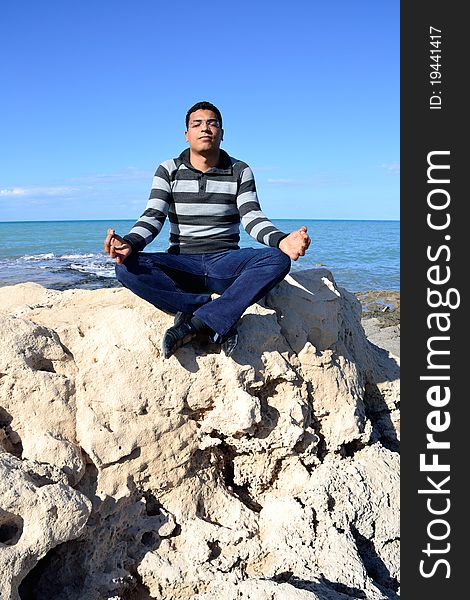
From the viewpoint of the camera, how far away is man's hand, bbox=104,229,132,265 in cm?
300

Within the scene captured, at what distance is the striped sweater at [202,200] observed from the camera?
3.62m

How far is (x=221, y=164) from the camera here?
3.68 meters

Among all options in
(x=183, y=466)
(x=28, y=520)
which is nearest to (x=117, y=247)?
(x=183, y=466)

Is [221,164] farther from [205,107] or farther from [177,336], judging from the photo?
[177,336]

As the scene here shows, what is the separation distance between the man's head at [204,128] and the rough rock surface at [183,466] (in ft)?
3.44

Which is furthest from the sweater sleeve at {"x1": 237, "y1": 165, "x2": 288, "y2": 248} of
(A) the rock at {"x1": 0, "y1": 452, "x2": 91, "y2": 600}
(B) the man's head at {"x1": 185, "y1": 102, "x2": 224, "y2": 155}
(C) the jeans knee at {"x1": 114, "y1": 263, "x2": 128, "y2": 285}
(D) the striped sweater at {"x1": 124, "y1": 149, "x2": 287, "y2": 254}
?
(A) the rock at {"x1": 0, "y1": 452, "x2": 91, "y2": 600}

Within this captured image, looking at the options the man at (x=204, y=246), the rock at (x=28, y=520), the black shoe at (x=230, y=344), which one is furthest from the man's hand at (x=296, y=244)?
the rock at (x=28, y=520)

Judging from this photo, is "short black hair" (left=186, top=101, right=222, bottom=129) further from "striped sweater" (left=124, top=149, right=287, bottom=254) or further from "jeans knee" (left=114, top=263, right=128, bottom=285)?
"jeans knee" (left=114, top=263, right=128, bottom=285)

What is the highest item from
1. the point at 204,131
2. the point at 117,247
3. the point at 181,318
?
the point at 204,131

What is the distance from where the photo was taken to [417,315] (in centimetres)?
289

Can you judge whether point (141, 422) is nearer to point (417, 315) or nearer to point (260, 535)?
point (260, 535)

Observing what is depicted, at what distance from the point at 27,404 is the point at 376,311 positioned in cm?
969

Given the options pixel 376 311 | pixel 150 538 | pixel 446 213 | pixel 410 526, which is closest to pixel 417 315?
pixel 446 213

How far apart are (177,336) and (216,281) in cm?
56
